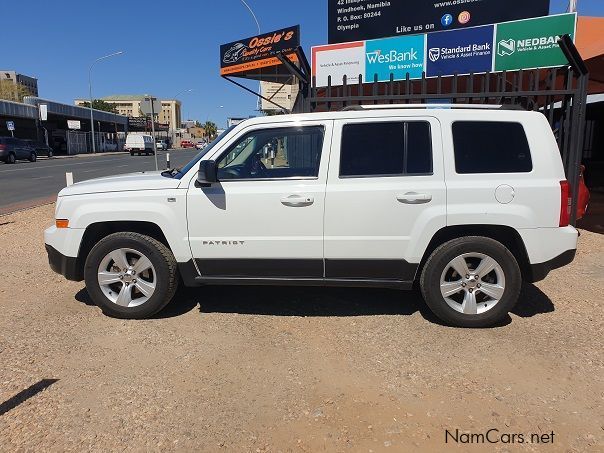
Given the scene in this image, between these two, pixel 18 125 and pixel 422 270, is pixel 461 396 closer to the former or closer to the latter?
pixel 422 270

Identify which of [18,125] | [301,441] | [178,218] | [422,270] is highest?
[18,125]

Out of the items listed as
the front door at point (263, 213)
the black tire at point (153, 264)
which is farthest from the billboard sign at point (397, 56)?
the black tire at point (153, 264)

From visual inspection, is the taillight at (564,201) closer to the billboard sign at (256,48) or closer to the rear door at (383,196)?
the rear door at (383,196)

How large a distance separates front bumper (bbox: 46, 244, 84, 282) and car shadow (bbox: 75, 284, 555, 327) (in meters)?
0.54

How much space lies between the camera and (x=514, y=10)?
11891 mm

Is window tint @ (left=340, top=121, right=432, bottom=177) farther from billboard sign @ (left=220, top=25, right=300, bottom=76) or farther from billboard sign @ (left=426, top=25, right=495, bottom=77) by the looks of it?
billboard sign @ (left=220, top=25, right=300, bottom=76)

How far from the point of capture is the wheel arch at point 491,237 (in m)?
4.23

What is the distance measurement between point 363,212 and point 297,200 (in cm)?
57

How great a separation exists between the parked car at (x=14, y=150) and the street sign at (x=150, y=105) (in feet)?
85.1

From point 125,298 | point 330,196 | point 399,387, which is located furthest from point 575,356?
point 125,298

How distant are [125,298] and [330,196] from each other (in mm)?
2108

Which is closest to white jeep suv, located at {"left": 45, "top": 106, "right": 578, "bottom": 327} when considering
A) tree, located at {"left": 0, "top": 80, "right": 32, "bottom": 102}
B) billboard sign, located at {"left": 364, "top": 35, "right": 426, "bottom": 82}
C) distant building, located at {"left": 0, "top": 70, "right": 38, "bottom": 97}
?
billboard sign, located at {"left": 364, "top": 35, "right": 426, "bottom": 82}

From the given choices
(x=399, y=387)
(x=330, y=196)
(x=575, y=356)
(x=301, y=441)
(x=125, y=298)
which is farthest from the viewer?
(x=125, y=298)

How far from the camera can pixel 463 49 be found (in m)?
10.1
